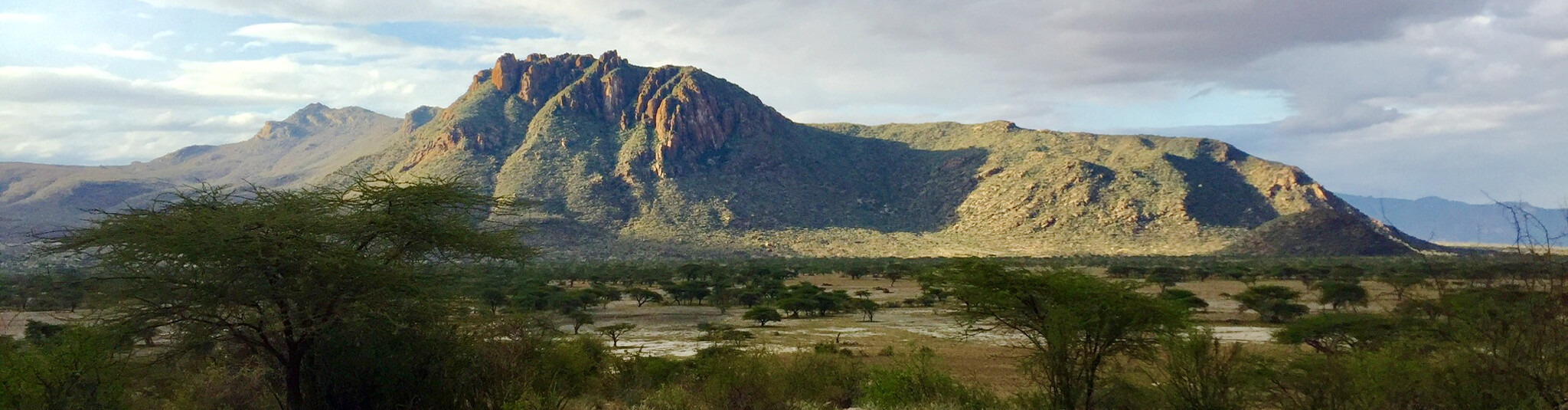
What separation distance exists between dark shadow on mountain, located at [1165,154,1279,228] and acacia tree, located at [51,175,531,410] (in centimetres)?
12110

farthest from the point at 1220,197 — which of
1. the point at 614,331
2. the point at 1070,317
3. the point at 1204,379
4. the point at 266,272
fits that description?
the point at 266,272

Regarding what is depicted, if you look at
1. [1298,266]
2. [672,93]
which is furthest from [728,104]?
[1298,266]

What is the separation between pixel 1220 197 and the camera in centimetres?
12838

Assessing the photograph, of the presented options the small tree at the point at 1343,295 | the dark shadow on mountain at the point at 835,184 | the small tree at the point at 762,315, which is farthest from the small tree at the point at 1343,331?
the dark shadow on mountain at the point at 835,184

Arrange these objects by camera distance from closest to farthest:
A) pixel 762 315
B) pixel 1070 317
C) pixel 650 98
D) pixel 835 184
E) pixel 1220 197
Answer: pixel 1070 317 → pixel 762 315 → pixel 1220 197 → pixel 835 184 → pixel 650 98

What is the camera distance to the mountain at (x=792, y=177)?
4528 inches

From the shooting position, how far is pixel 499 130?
139 metres

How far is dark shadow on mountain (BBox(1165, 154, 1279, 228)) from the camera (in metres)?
122

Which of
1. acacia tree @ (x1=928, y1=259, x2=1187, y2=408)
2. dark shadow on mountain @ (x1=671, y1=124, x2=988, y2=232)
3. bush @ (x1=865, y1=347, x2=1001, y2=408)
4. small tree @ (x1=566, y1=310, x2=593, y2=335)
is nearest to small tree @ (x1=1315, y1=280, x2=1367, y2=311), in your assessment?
bush @ (x1=865, y1=347, x2=1001, y2=408)

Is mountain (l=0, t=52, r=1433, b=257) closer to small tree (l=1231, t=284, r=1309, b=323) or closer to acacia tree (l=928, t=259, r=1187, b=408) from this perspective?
small tree (l=1231, t=284, r=1309, b=323)

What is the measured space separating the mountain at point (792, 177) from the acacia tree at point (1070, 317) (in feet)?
294

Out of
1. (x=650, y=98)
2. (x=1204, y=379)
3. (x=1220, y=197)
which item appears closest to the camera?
(x=1204, y=379)

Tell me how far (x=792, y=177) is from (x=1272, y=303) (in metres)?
102

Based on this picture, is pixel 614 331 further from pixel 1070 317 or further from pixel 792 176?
pixel 792 176
